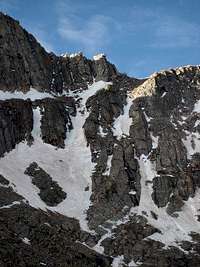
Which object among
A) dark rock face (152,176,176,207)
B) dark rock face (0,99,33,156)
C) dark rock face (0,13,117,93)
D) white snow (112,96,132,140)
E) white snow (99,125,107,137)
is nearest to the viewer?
dark rock face (152,176,176,207)

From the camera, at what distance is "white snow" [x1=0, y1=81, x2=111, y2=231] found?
90812 mm

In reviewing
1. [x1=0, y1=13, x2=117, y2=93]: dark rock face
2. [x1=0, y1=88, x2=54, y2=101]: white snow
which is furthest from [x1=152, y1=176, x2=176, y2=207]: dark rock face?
[x1=0, y1=13, x2=117, y2=93]: dark rock face

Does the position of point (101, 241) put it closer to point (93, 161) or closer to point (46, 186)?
point (46, 186)

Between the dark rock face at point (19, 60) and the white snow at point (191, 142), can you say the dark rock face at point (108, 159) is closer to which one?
the white snow at point (191, 142)

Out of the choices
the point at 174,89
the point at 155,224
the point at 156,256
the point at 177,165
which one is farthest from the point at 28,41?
the point at 156,256

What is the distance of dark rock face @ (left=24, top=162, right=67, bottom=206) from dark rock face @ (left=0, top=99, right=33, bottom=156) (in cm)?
655

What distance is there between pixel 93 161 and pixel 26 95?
883 inches

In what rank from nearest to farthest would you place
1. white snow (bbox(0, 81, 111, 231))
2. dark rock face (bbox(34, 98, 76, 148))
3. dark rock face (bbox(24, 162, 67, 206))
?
white snow (bbox(0, 81, 111, 231)), dark rock face (bbox(24, 162, 67, 206)), dark rock face (bbox(34, 98, 76, 148))

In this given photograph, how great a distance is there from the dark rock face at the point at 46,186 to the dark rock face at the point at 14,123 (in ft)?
21.5

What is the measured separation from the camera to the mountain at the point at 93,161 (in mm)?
82312

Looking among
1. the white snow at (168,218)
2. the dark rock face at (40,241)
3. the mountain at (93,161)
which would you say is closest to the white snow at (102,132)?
the mountain at (93,161)

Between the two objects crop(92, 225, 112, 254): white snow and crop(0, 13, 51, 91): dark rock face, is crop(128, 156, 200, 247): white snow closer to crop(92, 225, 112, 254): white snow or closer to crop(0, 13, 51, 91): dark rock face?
crop(92, 225, 112, 254): white snow

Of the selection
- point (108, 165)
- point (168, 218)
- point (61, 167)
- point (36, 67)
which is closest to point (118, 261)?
point (168, 218)

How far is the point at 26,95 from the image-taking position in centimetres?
11644
